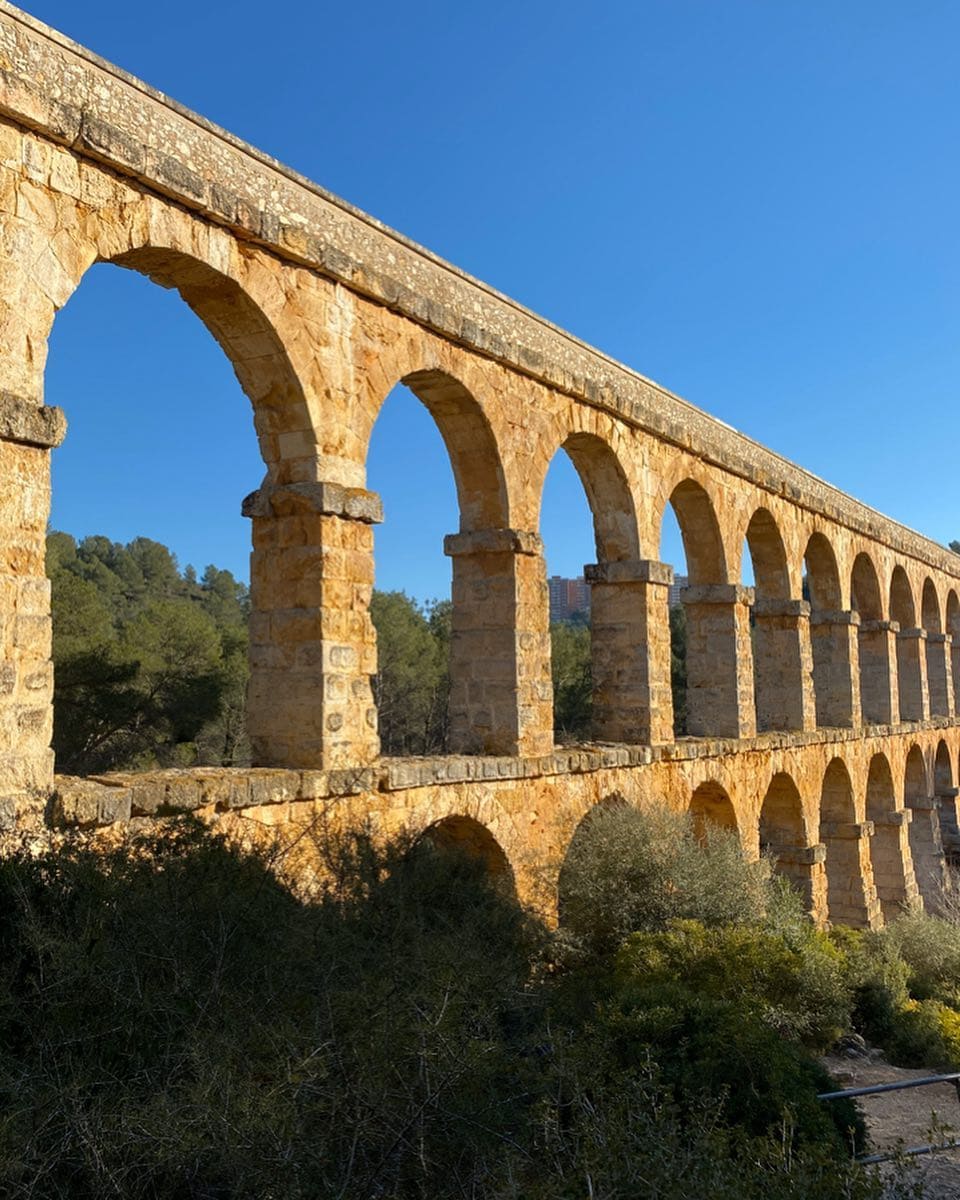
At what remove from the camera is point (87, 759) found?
50.8 ft

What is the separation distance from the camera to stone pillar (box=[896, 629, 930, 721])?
20.0 metres

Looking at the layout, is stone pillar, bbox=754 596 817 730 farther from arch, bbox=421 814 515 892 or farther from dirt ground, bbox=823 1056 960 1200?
arch, bbox=421 814 515 892

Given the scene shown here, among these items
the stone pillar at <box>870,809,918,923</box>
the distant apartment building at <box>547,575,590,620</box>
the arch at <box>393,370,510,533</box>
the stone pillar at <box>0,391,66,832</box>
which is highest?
the distant apartment building at <box>547,575,590,620</box>

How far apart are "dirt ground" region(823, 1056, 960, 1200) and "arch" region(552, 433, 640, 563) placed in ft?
16.1

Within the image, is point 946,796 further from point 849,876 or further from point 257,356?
point 257,356

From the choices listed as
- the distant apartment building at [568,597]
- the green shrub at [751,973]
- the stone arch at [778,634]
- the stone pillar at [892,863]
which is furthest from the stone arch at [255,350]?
the distant apartment building at [568,597]

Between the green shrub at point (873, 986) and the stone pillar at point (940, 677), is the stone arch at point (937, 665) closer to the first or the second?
the stone pillar at point (940, 677)

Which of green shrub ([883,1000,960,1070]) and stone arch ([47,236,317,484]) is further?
green shrub ([883,1000,960,1070])

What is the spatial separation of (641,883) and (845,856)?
8201 millimetres

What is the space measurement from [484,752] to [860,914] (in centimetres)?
871

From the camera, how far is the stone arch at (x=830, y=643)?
15.9m

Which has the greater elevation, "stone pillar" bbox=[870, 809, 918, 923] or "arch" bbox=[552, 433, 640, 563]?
"arch" bbox=[552, 433, 640, 563]

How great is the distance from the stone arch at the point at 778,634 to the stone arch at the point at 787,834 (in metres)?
1.00

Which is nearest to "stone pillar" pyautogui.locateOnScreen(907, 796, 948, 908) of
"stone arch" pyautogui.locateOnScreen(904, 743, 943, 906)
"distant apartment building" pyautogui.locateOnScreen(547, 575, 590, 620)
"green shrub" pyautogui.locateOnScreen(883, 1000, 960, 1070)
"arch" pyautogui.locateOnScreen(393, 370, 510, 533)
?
"stone arch" pyautogui.locateOnScreen(904, 743, 943, 906)
